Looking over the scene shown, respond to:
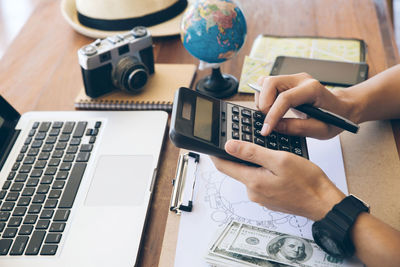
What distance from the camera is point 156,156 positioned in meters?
0.61

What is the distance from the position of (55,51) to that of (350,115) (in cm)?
64

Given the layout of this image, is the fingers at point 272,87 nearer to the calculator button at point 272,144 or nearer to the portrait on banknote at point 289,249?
the calculator button at point 272,144

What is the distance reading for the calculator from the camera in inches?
19.1

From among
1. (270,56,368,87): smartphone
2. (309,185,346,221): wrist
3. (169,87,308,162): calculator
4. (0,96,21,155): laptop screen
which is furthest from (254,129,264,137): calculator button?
(0,96,21,155): laptop screen

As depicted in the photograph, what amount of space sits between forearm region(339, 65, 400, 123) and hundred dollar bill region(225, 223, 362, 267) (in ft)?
0.80

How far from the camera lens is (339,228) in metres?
0.45

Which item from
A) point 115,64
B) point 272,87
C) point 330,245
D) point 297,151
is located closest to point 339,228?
point 330,245

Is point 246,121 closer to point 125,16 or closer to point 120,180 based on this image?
point 120,180

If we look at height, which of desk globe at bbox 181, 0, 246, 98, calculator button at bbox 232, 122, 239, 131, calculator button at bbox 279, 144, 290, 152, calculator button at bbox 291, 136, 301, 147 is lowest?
calculator button at bbox 291, 136, 301, 147

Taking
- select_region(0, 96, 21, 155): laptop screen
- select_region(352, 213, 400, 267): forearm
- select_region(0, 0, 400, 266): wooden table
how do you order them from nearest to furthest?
1. select_region(352, 213, 400, 267): forearm
2. select_region(0, 96, 21, 155): laptop screen
3. select_region(0, 0, 400, 266): wooden table

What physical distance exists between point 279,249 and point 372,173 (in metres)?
0.20

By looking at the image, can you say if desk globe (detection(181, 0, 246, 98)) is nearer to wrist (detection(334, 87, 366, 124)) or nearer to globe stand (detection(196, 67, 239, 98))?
globe stand (detection(196, 67, 239, 98))

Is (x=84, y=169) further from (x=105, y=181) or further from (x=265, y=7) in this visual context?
(x=265, y=7)

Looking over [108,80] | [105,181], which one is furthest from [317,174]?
[108,80]
